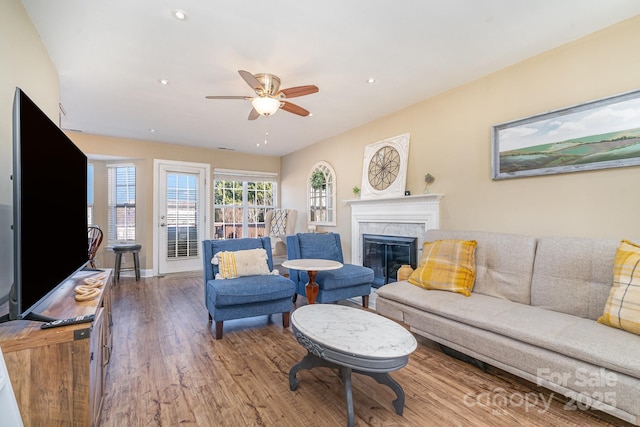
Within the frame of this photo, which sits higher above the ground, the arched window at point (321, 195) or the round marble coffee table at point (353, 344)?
the arched window at point (321, 195)

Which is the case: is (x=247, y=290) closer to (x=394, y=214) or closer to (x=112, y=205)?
(x=394, y=214)

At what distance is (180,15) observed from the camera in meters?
2.04

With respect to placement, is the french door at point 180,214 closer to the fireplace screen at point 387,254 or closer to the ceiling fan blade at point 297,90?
the fireplace screen at point 387,254

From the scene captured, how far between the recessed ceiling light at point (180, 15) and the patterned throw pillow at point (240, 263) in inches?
81.0

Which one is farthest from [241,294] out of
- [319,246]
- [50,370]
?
[50,370]

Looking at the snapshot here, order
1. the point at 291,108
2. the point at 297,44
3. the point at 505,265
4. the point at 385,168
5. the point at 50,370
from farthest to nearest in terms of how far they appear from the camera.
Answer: the point at 385,168
the point at 291,108
the point at 505,265
the point at 297,44
the point at 50,370

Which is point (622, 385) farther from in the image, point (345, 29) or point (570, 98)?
point (345, 29)

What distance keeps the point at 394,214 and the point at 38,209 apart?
3.45 metres

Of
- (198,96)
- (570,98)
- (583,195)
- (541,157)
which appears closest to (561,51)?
(570,98)

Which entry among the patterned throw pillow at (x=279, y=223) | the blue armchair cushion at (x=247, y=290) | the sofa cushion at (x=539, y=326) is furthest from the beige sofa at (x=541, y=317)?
the patterned throw pillow at (x=279, y=223)

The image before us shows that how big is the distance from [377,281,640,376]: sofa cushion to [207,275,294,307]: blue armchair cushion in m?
1.10

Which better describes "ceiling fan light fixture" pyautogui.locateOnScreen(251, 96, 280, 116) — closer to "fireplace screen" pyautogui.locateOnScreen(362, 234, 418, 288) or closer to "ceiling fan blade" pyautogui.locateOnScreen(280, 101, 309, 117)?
"ceiling fan blade" pyautogui.locateOnScreen(280, 101, 309, 117)

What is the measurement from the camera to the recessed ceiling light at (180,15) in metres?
2.01

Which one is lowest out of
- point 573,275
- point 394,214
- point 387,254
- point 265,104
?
point 387,254
